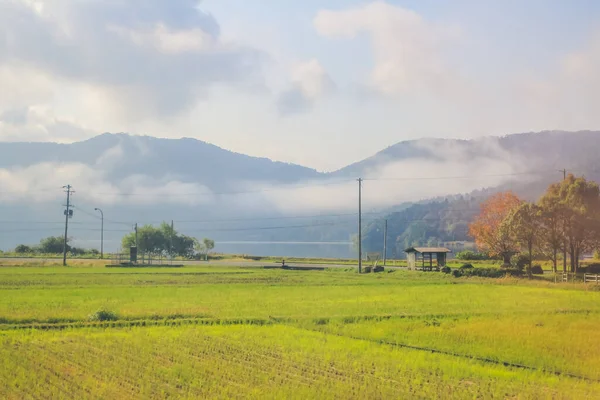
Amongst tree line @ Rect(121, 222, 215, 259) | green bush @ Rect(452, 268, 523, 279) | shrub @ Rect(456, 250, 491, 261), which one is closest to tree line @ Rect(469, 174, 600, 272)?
Answer: green bush @ Rect(452, 268, 523, 279)

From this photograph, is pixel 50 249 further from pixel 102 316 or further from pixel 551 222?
pixel 102 316

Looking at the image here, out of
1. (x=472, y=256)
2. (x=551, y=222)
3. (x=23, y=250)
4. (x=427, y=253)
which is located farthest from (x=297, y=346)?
(x=23, y=250)

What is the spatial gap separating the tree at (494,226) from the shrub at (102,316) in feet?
152

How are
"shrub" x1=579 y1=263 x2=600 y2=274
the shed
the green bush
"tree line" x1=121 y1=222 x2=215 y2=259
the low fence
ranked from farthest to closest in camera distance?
"tree line" x1=121 y1=222 x2=215 y2=259 < the shed < "shrub" x1=579 y1=263 x2=600 y2=274 < the green bush < the low fence

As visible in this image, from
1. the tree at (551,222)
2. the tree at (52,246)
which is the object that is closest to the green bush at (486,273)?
the tree at (551,222)

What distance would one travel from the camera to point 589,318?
23.9 meters

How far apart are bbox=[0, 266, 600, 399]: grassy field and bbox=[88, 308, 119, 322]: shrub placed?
0.26 feet

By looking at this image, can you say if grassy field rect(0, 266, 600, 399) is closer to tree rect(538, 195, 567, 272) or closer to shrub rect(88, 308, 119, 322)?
shrub rect(88, 308, 119, 322)

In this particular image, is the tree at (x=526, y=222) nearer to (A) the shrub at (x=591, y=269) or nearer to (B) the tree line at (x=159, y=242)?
(A) the shrub at (x=591, y=269)

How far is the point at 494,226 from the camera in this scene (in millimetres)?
65688

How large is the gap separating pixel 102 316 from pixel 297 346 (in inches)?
371

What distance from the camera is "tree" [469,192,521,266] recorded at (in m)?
61.4

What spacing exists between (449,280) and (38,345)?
35.8 meters

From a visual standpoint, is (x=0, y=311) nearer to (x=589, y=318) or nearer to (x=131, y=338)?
(x=131, y=338)
